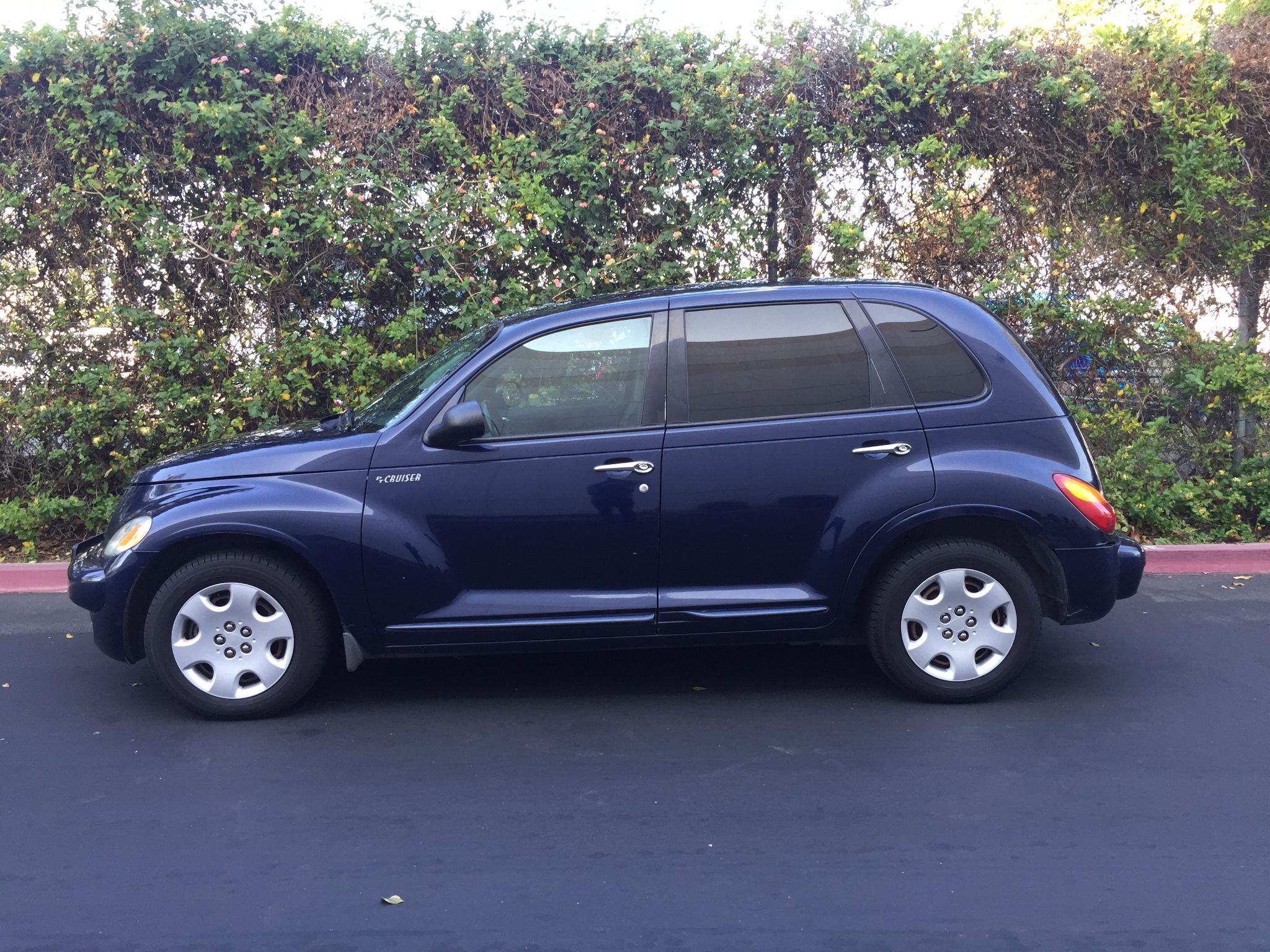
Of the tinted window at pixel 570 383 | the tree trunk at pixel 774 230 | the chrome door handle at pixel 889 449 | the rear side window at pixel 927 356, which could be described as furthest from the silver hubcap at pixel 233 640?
the tree trunk at pixel 774 230

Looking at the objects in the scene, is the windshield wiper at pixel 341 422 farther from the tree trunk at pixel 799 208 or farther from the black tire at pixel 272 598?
the tree trunk at pixel 799 208

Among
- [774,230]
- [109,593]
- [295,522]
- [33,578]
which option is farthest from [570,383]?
[33,578]

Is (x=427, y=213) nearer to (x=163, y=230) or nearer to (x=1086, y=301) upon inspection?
(x=163, y=230)

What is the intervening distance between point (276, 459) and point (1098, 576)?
3584 mm

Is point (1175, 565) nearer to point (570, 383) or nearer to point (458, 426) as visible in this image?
point (570, 383)

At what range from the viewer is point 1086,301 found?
830 centimetres

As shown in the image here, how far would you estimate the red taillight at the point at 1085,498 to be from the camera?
4906 mm

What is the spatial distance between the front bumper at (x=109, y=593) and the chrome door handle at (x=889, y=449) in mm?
3043

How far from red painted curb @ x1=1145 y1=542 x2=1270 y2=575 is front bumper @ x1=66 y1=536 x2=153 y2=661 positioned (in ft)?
20.0

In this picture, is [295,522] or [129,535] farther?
[129,535]

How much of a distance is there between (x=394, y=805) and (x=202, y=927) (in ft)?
2.97

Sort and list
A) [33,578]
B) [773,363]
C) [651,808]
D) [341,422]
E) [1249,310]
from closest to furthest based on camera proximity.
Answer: [651,808] → [773,363] → [341,422] → [33,578] → [1249,310]

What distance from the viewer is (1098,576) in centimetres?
496

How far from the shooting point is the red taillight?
16.1 feet
